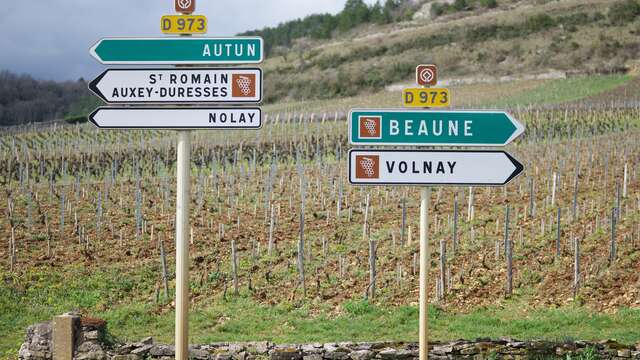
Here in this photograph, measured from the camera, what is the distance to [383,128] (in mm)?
7207

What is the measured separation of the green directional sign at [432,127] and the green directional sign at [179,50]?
3.64ft

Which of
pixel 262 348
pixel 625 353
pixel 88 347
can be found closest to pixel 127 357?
pixel 88 347

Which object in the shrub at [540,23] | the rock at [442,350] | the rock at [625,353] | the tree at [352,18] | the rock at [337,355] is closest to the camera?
the rock at [625,353]

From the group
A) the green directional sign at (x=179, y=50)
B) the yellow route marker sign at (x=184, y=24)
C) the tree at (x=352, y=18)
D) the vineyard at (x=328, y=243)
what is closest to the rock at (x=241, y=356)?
the green directional sign at (x=179, y=50)

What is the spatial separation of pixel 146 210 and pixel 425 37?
6808 centimetres

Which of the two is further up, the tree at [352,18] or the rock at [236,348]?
the tree at [352,18]

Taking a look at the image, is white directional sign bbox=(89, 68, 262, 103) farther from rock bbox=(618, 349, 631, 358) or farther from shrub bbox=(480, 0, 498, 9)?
shrub bbox=(480, 0, 498, 9)

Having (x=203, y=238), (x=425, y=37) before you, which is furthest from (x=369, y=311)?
(x=425, y=37)

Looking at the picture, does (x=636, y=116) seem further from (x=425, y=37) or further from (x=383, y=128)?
(x=425, y=37)

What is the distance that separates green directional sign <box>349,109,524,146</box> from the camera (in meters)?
7.18

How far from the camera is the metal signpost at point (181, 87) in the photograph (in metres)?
7.09

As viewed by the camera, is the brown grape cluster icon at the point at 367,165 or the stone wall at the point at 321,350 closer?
the brown grape cluster icon at the point at 367,165

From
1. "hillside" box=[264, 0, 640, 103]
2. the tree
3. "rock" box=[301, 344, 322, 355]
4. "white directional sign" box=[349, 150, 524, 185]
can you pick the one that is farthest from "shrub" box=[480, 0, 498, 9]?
"white directional sign" box=[349, 150, 524, 185]

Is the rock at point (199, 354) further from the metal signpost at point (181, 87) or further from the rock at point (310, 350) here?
the metal signpost at point (181, 87)
